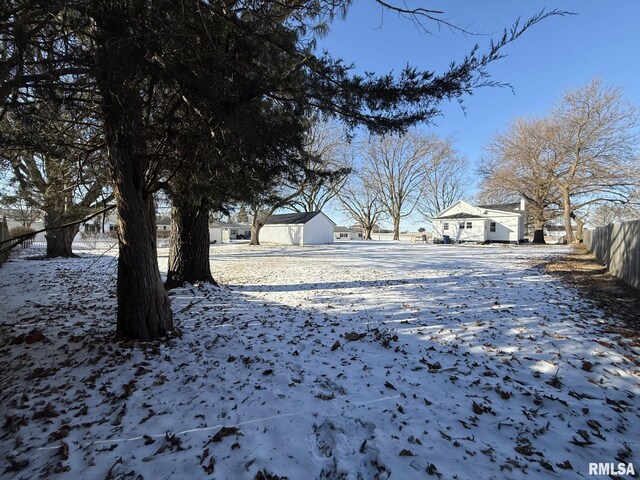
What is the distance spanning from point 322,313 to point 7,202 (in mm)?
11863

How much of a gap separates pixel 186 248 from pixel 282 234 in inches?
1052

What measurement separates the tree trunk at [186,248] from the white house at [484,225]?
29989mm

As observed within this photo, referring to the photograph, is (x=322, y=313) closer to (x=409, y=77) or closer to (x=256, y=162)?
(x=256, y=162)

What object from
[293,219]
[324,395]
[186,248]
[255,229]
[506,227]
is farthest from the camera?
[293,219]

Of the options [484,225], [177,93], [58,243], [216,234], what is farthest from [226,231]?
[177,93]

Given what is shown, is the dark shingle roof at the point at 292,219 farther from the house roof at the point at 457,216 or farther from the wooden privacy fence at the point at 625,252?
the wooden privacy fence at the point at 625,252

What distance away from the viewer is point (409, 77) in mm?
3711

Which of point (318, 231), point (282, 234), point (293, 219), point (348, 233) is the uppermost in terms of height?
point (293, 219)

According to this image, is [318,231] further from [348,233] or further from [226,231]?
[348,233]

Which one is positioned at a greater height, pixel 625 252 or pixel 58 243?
pixel 625 252

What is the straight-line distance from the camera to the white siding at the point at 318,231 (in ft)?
104

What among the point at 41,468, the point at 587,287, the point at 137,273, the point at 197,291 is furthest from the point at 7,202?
the point at 587,287

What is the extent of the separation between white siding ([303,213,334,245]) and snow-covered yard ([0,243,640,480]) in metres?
26.2

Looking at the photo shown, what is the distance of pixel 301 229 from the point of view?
31.6 m
